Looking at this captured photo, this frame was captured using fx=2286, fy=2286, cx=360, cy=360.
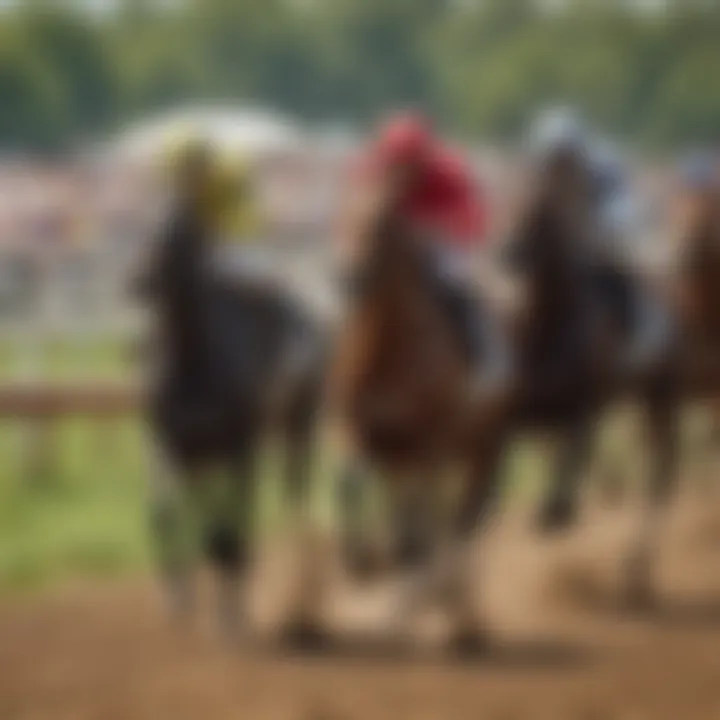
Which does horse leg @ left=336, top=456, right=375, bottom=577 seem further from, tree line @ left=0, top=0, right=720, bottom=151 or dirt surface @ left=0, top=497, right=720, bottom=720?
tree line @ left=0, top=0, right=720, bottom=151

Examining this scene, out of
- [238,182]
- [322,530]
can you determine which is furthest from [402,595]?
[238,182]

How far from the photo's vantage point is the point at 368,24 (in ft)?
7.09

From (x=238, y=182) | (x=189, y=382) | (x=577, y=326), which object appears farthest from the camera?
(x=577, y=326)

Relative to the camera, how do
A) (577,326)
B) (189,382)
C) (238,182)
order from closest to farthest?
(238,182)
(189,382)
(577,326)

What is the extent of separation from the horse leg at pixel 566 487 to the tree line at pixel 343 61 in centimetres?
34

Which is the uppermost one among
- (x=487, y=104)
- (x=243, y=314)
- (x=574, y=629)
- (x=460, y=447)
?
(x=487, y=104)

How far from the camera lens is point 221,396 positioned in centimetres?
229

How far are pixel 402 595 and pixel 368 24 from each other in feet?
1.89

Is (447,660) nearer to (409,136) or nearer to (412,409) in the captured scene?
(412,409)

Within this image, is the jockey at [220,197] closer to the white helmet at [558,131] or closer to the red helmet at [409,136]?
the red helmet at [409,136]

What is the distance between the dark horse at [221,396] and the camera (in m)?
2.23

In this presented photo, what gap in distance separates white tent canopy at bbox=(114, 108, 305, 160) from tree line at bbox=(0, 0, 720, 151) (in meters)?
0.01

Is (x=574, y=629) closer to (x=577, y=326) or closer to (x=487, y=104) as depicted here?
(x=577, y=326)

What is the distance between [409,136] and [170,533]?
45 centimetres
